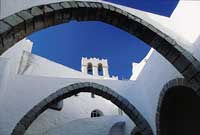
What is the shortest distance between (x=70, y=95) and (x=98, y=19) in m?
3.35

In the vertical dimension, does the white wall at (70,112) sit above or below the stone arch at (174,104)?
above

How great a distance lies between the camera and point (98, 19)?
159 inches

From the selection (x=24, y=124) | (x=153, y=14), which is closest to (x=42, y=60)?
(x=24, y=124)

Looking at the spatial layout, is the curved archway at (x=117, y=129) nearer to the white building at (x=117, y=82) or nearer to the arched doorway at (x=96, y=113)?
the white building at (x=117, y=82)

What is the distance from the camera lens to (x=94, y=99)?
12617mm

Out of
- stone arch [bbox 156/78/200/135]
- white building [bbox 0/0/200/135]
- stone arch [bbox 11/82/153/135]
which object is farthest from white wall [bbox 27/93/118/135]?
stone arch [bbox 156/78/200/135]

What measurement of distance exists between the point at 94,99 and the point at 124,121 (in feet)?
11.2

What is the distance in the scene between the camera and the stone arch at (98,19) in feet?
10.3

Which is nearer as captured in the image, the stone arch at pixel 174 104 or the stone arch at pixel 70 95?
the stone arch at pixel 174 104

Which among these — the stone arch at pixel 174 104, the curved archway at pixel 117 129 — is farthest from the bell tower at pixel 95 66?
the stone arch at pixel 174 104

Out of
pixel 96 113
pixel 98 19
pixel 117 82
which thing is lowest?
pixel 98 19

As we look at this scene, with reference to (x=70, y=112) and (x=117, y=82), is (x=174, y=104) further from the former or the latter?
(x=70, y=112)

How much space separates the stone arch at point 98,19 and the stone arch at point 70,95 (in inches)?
110

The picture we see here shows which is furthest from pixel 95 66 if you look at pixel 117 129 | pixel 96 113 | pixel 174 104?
pixel 174 104
